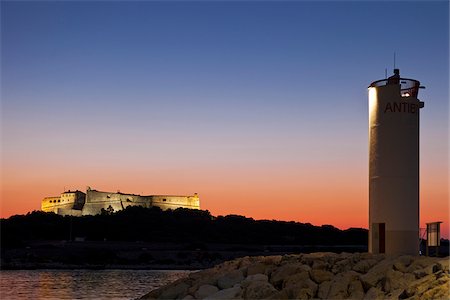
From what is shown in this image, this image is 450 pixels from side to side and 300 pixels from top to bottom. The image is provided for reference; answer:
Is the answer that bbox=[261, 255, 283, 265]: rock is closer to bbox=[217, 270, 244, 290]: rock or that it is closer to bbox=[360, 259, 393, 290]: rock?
bbox=[217, 270, 244, 290]: rock

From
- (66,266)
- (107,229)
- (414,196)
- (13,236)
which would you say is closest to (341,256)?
(414,196)

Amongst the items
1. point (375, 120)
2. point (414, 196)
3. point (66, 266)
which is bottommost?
point (66, 266)

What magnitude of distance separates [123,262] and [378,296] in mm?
53987

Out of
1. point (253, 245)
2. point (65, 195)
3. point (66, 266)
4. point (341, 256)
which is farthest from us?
point (65, 195)

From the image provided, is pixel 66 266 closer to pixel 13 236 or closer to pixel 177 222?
pixel 13 236

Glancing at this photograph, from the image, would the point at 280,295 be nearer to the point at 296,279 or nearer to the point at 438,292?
the point at 296,279

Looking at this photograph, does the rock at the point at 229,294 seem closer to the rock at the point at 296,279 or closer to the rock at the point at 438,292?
the rock at the point at 296,279

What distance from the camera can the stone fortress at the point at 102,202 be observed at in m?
96.7

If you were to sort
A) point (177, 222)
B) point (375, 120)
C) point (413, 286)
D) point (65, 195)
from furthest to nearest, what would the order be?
point (65, 195), point (177, 222), point (375, 120), point (413, 286)

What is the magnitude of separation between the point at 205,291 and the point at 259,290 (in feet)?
5.93

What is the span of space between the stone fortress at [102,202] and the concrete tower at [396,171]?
81.5 meters

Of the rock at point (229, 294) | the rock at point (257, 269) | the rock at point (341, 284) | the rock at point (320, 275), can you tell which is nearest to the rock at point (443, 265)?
the rock at point (341, 284)

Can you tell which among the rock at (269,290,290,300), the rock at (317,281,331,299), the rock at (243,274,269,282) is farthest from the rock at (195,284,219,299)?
the rock at (317,281,331,299)

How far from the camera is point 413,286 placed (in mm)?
13016
